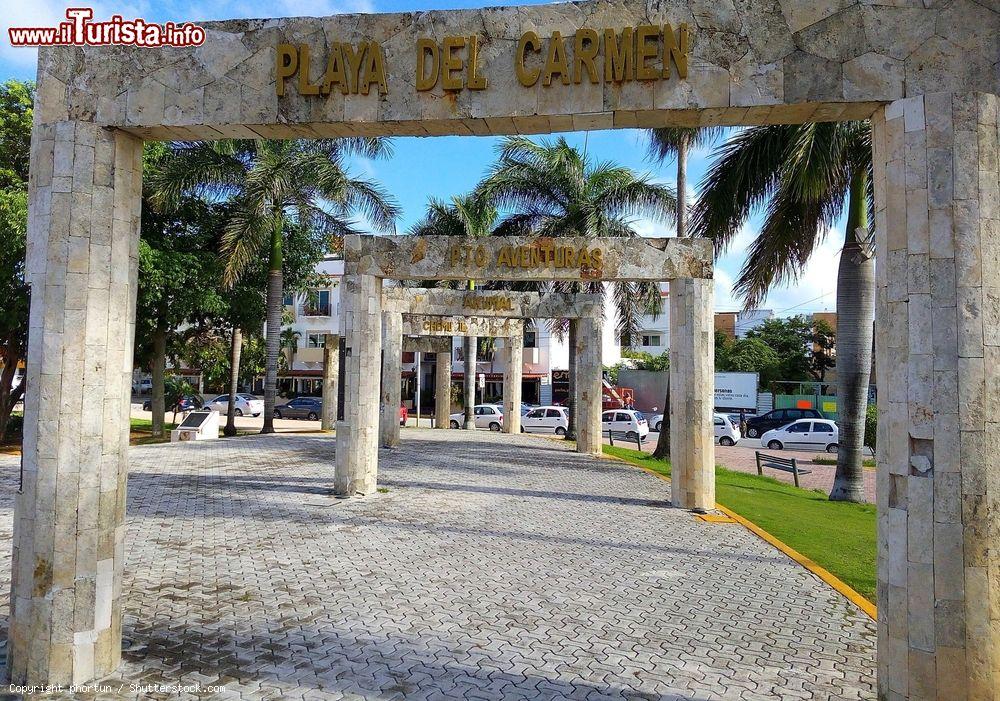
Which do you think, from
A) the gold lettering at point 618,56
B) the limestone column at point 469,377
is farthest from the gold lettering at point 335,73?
the limestone column at point 469,377

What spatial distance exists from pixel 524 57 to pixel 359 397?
7.81m

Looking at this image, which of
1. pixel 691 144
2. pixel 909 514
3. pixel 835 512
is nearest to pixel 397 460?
pixel 835 512

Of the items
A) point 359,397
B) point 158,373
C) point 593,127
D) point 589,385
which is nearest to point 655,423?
point 589,385

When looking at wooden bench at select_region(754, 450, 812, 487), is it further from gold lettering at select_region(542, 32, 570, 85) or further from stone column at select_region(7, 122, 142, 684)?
stone column at select_region(7, 122, 142, 684)

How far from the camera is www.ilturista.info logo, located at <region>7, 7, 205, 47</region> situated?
4801 millimetres

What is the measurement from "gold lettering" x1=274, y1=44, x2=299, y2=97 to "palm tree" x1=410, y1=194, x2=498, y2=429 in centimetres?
1687

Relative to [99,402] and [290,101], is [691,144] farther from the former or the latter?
[99,402]

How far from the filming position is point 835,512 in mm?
11750

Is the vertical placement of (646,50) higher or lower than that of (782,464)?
higher

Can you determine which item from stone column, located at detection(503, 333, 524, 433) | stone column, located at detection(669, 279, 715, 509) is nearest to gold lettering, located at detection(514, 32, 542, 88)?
stone column, located at detection(669, 279, 715, 509)

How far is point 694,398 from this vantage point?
10.9 m

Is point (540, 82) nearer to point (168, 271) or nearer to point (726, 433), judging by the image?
point (168, 271)

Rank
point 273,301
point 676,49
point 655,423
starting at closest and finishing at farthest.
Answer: point 676,49 < point 273,301 < point 655,423

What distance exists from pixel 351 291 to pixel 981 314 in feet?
31.9
